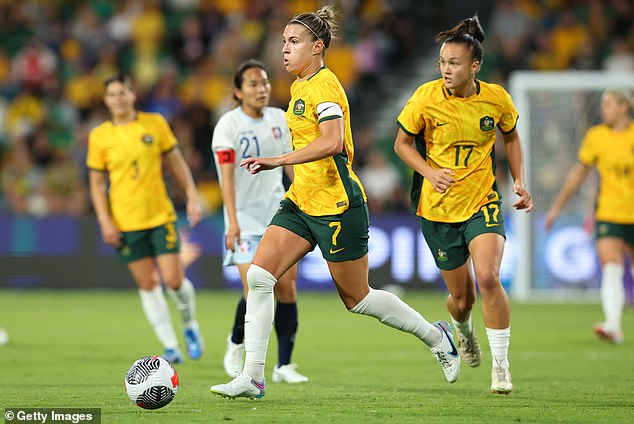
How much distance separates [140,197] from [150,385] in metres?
3.61

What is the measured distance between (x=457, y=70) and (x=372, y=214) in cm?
1067

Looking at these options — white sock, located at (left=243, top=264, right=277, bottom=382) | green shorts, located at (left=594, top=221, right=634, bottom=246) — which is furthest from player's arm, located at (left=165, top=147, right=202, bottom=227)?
green shorts, located at (left=594, top=221, right=634, bottom=246)

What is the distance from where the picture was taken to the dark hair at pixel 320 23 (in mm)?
7219

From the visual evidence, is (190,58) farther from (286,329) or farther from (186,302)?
(286,329)

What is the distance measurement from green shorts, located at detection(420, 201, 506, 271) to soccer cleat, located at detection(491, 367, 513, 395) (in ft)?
2.73

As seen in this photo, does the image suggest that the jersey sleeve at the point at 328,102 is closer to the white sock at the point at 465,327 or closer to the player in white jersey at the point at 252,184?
the player in white jersey at the point at 252,184

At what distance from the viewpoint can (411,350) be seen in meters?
11.2

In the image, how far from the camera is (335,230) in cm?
714

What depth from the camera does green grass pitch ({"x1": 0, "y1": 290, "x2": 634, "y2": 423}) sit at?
6.82m

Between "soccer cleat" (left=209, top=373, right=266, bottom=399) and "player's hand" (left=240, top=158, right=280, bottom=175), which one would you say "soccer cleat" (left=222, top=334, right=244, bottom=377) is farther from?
"player's hand" (left=240, top=158, right=280, bottom=175)

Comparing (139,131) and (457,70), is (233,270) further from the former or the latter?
(457,70)

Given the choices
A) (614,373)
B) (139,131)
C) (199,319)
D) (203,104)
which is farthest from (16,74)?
(614,373)

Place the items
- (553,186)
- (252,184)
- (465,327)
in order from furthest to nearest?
1. (553,186)
2. (252,184)
3. (465,327)

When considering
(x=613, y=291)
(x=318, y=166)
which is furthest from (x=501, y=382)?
(x=613, y=291)
